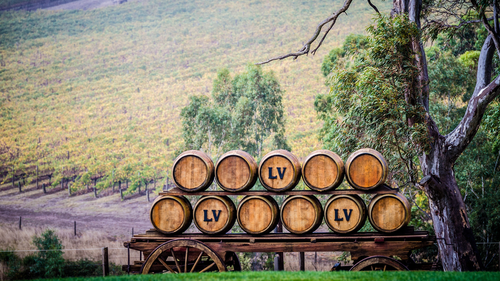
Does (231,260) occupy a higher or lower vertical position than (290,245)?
lower

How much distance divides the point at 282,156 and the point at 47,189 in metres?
37.0

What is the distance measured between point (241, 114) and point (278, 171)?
77.7ft

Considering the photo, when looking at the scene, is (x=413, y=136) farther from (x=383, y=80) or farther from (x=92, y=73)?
(x=92, y=73)

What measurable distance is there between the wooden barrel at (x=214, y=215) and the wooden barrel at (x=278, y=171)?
81cm

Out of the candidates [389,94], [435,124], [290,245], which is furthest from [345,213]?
[435,124]

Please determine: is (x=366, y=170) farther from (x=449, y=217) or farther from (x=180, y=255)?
(x=449, y=217)

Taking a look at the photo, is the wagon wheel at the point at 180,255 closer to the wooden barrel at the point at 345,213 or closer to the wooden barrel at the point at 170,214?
the wooden barrel at the point at 170,214

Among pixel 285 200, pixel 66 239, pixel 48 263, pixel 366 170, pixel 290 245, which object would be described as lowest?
pixel 66 239

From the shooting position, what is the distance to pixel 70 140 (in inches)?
1754

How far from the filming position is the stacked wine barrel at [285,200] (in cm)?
714

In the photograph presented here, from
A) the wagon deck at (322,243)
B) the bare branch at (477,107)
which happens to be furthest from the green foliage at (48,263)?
the bare branch at (477,107)

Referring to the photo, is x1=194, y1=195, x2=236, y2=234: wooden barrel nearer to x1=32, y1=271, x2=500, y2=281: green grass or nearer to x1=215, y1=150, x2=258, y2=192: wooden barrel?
x1=215, y1=150, x2=258, y2=192: wooden barrel

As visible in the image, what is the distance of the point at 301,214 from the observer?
7277 mm

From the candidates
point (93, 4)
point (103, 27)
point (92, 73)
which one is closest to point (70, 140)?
point (92, 73)
